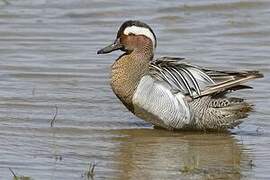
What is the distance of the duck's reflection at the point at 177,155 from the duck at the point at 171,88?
0.48 ft

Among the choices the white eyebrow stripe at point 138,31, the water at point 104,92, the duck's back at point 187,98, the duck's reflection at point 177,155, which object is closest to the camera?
the duck's reflection at point 177,155

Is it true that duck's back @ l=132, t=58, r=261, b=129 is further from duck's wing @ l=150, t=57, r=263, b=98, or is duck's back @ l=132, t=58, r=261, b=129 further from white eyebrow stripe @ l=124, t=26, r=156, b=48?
white eyebrow stripe @ l=124, t=26, r=156, b=48

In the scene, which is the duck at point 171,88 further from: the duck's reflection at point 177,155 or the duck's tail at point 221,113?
the duck's reflection at point 177,155

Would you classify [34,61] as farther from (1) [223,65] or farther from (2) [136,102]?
(2) [136,102]

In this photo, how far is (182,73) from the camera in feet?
28.7

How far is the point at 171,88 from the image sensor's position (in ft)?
28.2

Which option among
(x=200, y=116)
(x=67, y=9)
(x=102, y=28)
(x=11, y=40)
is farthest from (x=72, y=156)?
(x=67, y=9)

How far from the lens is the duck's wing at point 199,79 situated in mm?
8617

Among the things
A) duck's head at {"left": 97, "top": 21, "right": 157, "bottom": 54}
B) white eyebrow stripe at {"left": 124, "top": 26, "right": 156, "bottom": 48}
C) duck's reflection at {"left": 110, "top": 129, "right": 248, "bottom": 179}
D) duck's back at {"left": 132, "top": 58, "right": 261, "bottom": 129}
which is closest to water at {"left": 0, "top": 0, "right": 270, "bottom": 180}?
duck's reflection at {"left": 110, "top": 129, "right": 248, "bottom": 179}

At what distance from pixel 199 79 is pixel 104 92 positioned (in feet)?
5.05

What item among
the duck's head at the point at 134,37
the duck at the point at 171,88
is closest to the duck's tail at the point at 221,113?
the duck at the point at 171,88

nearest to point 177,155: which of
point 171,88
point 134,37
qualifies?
point 171,88

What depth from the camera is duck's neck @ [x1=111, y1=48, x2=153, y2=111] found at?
28.3 ft

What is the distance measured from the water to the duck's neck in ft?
0.97
